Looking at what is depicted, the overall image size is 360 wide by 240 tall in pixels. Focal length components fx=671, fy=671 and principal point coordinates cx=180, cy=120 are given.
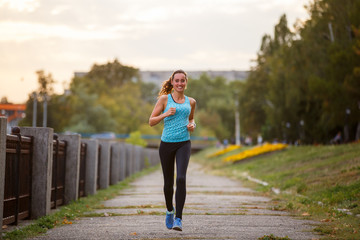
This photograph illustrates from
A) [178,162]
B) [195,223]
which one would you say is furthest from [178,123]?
[195,223]

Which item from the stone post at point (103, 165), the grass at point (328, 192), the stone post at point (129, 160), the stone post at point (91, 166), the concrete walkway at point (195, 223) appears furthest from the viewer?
the stone post at point (129, 160)

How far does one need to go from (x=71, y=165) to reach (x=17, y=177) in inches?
164

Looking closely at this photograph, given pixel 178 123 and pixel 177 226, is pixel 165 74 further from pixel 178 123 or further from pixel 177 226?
pixel 177 226

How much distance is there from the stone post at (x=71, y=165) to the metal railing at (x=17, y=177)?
10.1 feet

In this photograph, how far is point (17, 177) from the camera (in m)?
9.68

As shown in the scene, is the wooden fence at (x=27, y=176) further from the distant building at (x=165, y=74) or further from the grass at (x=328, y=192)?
the distant building at (x=165, y=74)

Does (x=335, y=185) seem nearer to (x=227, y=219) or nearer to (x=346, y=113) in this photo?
(x=227, y=219)

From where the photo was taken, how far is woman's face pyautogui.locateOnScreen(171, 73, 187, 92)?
28.3 feet

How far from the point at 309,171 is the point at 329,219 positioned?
955 centimetres

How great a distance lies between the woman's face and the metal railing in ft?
8.02

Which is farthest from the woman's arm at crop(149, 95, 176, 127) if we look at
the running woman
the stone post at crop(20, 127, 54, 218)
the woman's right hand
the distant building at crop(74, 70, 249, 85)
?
the distant building at crop(74, 70, 249, 85)

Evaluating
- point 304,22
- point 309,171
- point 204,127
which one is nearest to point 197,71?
point 204,127

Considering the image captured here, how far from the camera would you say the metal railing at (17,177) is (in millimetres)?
9289

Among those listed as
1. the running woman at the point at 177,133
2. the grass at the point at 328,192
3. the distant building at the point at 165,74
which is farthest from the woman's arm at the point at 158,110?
the distant building at the point at 165,74
